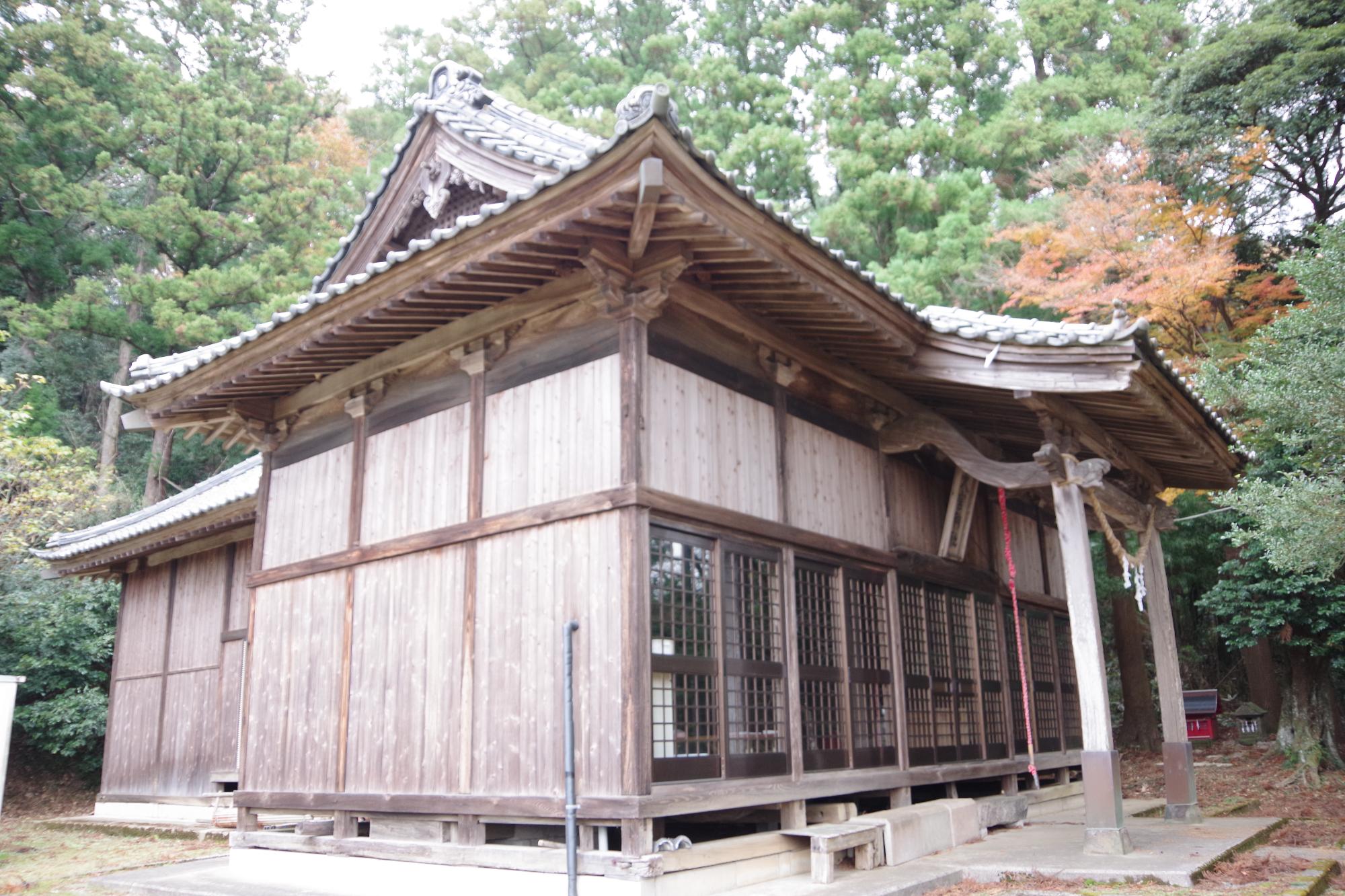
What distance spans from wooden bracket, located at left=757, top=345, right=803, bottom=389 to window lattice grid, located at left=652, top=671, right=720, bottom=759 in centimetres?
277

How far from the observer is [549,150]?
29.9ft

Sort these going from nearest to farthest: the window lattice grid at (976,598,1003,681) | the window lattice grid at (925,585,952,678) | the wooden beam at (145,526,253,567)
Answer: the window lattice grid at (925,585,952,678)
the window lattice grid at (976,598,1003,681)
the wooden beam at (145,526,253,567)

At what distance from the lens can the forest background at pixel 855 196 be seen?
1614 cm

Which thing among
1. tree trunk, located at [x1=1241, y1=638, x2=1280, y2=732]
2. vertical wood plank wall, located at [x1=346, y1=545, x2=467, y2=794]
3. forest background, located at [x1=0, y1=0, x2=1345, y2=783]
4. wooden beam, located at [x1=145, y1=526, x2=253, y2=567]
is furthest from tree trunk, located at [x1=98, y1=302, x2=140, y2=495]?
tree trunk, located at [x1=1241, y1=638, x2=1280, y2=732]

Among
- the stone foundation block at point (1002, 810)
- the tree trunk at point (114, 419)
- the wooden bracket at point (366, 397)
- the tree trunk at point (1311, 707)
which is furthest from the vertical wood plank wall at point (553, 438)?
the tree trunk at point (114, 419)

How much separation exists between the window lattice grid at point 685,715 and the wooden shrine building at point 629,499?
2 cm

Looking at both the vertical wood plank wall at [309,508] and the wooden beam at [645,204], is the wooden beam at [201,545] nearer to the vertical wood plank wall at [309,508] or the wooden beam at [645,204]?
the vertical wood plank wall at [309,508]

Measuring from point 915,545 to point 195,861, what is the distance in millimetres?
8198

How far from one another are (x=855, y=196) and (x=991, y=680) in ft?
48.9

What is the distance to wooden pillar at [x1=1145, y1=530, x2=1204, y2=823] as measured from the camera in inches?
429

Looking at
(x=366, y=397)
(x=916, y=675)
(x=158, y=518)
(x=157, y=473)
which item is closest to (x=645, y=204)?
(x=366, y=397)

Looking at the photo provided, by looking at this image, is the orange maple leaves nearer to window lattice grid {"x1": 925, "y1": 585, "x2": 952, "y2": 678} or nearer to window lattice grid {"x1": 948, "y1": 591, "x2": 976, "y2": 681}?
window lattice grid {"x1": 948, "y1": 591, "x2": 976, "y2": 681}

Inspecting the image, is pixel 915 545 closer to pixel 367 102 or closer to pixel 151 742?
pixel 151 742

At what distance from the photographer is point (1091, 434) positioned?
32.3ft
